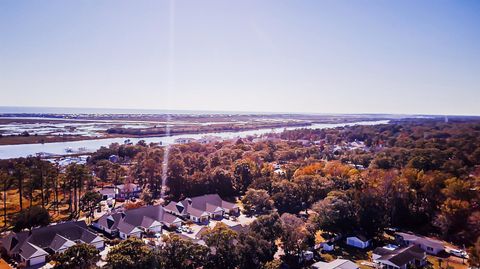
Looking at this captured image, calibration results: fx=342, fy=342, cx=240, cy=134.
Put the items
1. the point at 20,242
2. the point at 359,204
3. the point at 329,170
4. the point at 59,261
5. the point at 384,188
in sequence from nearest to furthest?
1. the point at 59,261
2. the point at 20,242
3. the point at 359,204
4. the point at 384,188
5. the point at 329,170

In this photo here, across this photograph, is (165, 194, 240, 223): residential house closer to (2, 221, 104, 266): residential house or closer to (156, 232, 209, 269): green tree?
(2, 221, 104, 266): residential house

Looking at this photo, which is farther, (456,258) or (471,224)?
(471,224)

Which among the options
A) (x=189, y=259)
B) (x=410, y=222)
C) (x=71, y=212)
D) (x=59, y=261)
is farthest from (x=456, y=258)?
(x=71, y=212)

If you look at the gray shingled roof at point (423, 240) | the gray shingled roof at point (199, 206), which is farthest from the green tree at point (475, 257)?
the gray shingled roof at point (199, 206)

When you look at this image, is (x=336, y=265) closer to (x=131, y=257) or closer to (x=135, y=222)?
(x=131, y=257)

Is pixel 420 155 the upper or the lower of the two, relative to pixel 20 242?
upper

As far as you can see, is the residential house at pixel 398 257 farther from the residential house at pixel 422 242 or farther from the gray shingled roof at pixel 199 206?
the gray shingled roof at pixel 199 206

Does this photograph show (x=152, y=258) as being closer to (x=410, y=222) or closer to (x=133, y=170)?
(x=410, y=222)
